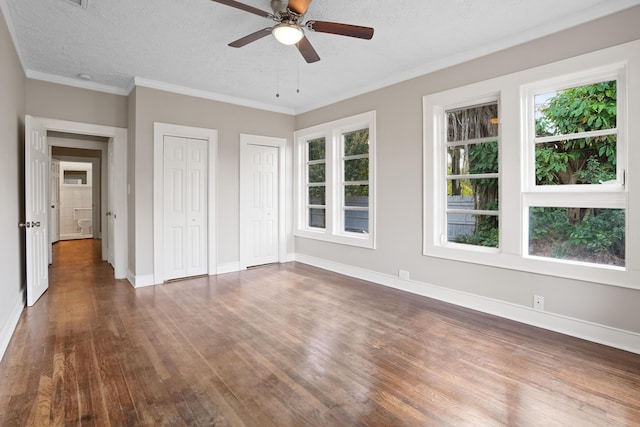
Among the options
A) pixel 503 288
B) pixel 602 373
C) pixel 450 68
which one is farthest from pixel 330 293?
pixel 450 68

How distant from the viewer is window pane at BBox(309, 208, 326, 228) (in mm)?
5704

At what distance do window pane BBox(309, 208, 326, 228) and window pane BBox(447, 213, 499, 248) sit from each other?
7.53 feet

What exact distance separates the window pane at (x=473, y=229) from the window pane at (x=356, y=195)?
1340 mm

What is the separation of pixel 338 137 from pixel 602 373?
4152 mm

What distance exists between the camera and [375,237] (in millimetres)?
4617

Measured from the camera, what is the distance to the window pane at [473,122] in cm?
355

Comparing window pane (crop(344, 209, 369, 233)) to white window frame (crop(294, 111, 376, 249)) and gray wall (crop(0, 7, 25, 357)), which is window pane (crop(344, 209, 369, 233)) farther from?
gray wall (crop(0, 7, 25, 357))

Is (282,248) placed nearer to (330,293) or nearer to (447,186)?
(330,293)

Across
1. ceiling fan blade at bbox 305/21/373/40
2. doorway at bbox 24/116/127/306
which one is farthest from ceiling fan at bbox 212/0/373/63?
doorway at bbox 24/116/127/306

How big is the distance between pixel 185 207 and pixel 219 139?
3.89ft

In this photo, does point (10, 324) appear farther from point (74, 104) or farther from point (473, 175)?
point (473, 175)

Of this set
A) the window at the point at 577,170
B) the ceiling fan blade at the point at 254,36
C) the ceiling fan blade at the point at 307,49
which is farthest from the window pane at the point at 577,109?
the ceiling fan blade at the point at 254,36

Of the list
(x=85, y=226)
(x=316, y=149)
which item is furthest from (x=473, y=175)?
(x=85, y=226)

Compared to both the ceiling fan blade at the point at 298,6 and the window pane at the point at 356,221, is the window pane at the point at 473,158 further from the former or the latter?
the ceiling fan blade at the point at 298,6
